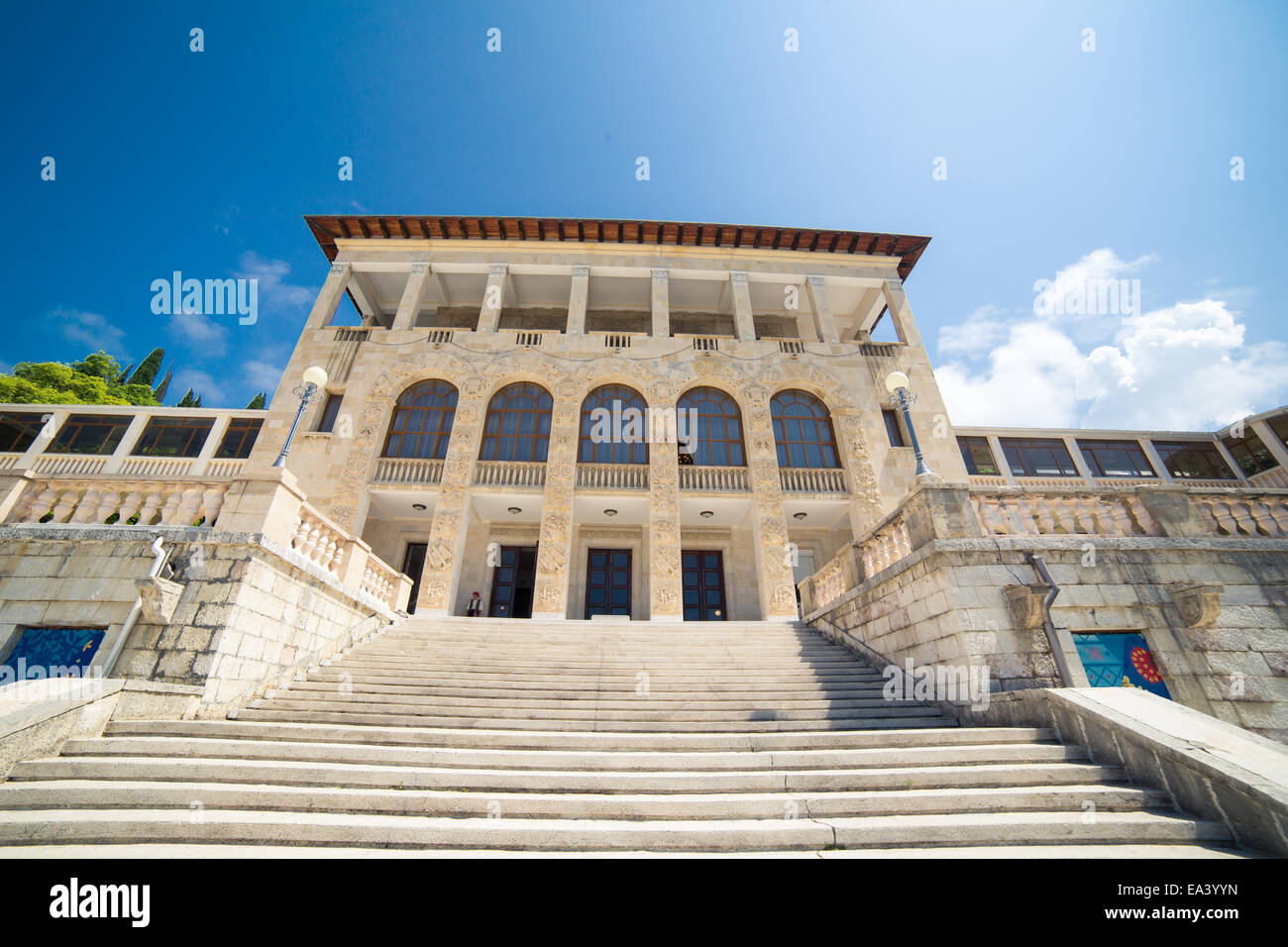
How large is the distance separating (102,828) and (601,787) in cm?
324

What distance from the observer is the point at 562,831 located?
3.02m

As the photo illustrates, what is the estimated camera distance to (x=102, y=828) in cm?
302

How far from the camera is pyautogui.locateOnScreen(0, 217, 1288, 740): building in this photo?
5.89m

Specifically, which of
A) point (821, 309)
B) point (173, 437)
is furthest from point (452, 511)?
point (821, 309)

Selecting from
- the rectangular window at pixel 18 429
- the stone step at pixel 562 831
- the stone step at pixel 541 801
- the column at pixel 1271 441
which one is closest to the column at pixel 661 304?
the stone step at pixel 541 801

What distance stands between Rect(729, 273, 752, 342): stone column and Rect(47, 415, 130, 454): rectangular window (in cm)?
2342

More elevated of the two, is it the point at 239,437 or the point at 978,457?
the point at 239,437

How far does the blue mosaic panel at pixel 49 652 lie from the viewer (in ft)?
18.5

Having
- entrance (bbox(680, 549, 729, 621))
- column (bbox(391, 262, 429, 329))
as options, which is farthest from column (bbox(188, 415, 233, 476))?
entrance (bbox(680, 549, 729, 621))

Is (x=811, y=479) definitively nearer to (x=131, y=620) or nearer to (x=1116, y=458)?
(x=1116, y=458)

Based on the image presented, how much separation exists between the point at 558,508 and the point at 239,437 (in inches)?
529

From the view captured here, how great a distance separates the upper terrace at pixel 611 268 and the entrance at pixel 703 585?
776cm
